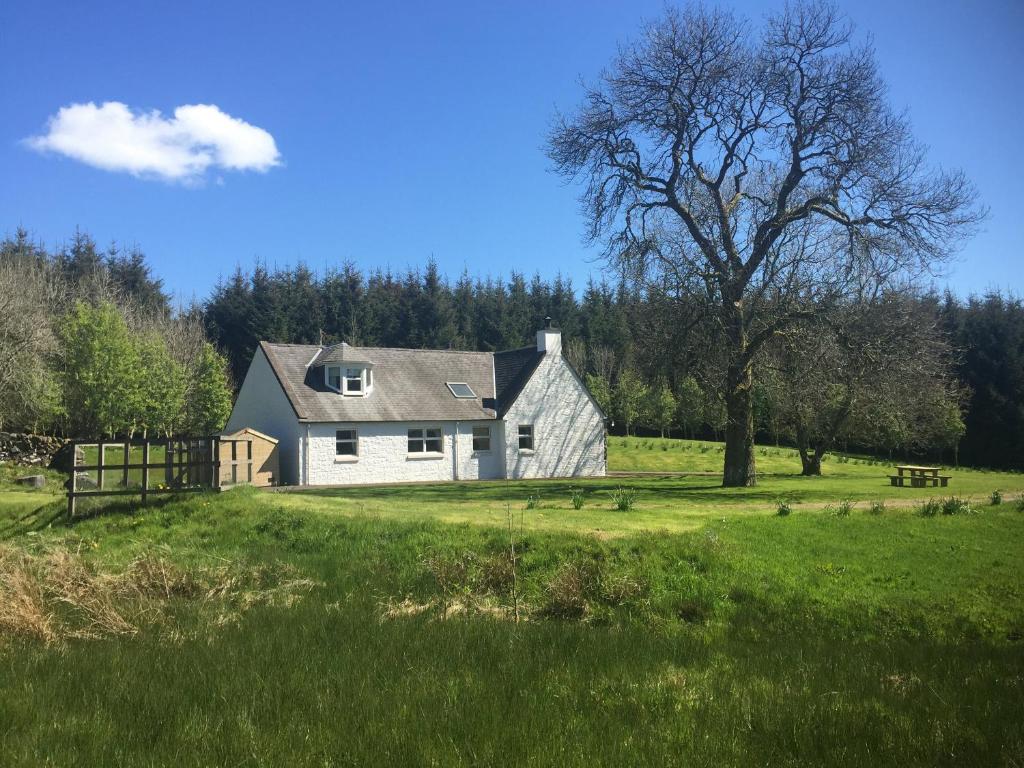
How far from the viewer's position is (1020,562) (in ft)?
44.7

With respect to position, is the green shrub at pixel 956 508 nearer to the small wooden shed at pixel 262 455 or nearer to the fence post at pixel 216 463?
the fence post at pixel 216 463

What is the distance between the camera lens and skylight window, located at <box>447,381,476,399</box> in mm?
37000

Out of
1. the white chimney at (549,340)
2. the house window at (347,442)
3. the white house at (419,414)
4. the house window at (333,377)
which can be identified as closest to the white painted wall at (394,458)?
the white house at (419,414)

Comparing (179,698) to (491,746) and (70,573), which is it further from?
(70,573)

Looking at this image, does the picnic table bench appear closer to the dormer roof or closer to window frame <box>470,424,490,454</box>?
window frame <box>470,424,490,454</box>

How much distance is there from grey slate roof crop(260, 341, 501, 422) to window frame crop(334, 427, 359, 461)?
1.83 ft

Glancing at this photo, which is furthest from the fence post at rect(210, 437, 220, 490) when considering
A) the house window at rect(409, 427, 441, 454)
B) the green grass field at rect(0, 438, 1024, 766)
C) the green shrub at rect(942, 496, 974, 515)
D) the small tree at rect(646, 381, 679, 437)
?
the small tree at rect(646, 381, 679, 437)

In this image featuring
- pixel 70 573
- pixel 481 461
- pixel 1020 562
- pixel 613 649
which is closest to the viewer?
pixel 613 649

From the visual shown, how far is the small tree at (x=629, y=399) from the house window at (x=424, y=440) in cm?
2558

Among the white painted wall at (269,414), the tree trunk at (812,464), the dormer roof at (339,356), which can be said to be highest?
the dormer roof at (339,356)

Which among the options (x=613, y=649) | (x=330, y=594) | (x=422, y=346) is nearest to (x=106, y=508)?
(x=330, y=594)

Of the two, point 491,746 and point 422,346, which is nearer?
point 491,746

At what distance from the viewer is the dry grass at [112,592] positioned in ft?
33.1

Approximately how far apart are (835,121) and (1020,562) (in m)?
15.8
